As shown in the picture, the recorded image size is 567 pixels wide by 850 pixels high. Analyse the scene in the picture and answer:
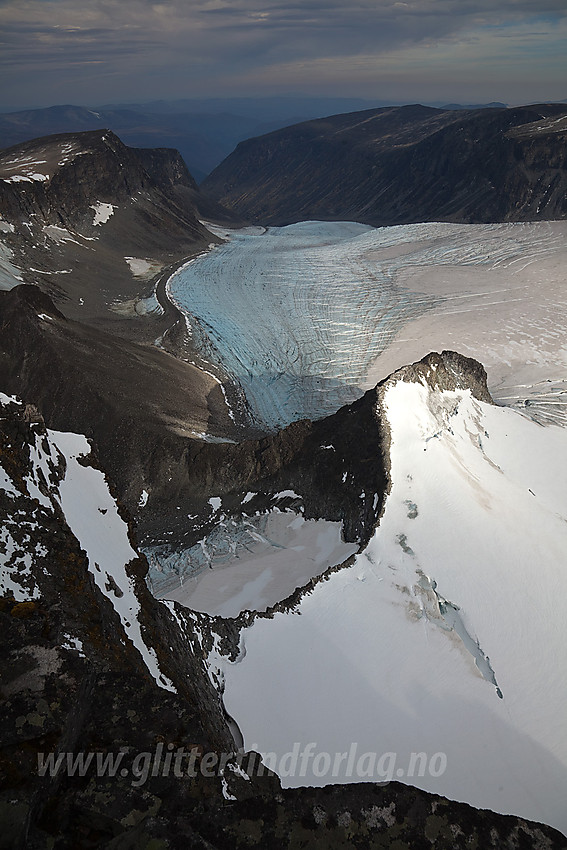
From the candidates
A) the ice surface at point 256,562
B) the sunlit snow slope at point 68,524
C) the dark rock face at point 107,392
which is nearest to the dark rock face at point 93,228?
the dark rock face at point 107,392

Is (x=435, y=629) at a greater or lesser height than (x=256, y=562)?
greater

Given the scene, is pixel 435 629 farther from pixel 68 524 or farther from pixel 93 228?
pixel 93 228

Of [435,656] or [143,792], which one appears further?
[435,656]

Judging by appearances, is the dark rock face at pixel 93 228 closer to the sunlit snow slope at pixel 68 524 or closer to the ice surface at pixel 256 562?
the ice surface at pixel 256 562

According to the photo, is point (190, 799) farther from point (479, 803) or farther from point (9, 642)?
point (479, 803)

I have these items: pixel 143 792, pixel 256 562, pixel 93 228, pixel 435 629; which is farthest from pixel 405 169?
pixel 143 792

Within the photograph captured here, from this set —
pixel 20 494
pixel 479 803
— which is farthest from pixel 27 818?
pixel 479 803
